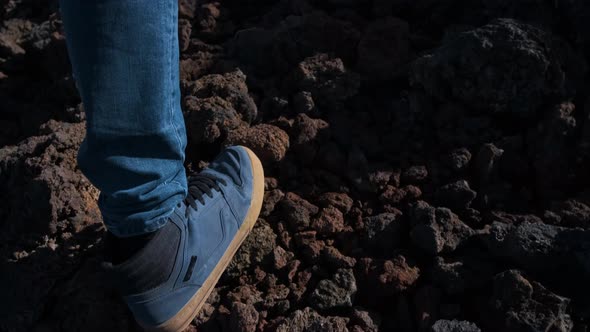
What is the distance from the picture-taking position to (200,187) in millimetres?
1929

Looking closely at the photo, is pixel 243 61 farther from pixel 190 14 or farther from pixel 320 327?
pixel 320 327

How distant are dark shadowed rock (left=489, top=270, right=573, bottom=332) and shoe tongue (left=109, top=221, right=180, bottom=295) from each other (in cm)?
95

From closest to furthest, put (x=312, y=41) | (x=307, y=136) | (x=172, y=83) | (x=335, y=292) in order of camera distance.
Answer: (x=172, y=83) → (x=335, y=292) → (x=307, y=136) → (x=312, y=41)

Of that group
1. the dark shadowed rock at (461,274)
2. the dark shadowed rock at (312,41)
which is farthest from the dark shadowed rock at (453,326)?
the dark shadowed rock at (312,41)

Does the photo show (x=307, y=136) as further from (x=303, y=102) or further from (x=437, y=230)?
(x=437, y=230)

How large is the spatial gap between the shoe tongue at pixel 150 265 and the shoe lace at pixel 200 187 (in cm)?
17

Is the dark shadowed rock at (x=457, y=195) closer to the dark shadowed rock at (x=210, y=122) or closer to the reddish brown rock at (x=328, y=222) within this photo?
the reddish brown rock at (x=328, y=222)

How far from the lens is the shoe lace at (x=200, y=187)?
187 centimetres

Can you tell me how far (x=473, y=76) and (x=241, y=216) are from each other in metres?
1.04

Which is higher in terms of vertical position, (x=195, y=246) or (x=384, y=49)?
(x=384, y=49)

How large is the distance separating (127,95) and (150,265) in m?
0.55

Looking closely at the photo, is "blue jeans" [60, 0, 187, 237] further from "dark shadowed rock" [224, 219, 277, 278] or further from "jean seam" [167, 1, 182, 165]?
"dark shadowed rock" [224, 219, 277, 278]

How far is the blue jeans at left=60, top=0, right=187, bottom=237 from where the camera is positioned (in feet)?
4.05

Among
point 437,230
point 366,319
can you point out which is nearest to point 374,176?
point 437,230
